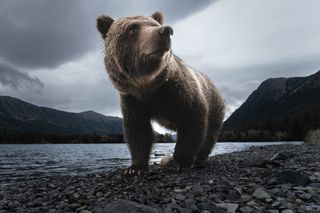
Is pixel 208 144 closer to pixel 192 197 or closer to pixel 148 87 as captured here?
pixel 148 87

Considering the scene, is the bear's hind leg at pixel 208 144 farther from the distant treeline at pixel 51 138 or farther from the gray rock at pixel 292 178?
the distant treeline at pixel 51 138

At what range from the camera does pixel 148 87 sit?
6906 millimetres

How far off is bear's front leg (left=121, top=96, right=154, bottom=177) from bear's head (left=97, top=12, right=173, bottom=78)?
40.4 inches

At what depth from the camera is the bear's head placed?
5.87 m

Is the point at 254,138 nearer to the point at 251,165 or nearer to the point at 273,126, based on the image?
the point at 273,126

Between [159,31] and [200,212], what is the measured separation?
2.97 meters

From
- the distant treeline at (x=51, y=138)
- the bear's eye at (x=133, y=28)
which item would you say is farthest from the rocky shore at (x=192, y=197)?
the distant treeline at (x=51, y=138)

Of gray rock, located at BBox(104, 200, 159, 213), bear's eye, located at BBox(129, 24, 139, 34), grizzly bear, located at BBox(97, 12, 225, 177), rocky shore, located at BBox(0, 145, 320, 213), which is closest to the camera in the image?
gray rock, located at BBox(104, 200, 159, 213)

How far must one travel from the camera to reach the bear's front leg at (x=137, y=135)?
7.57 m

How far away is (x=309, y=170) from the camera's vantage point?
25.6ft

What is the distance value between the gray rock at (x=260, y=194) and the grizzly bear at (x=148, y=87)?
2405 mm

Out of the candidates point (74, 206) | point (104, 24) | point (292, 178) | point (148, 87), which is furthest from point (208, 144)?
point (74, 206)

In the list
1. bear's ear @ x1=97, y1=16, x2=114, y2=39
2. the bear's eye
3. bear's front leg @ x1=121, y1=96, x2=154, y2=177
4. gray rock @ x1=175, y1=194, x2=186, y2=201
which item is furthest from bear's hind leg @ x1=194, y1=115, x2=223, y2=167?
gray rock @ x1=175, y1=194, x2=186, y2=201

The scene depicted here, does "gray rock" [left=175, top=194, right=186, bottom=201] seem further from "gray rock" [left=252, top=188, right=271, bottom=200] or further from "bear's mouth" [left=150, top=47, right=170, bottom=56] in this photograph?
"bear's mouth" [left=150, top=47, right=170, bottom=56]
